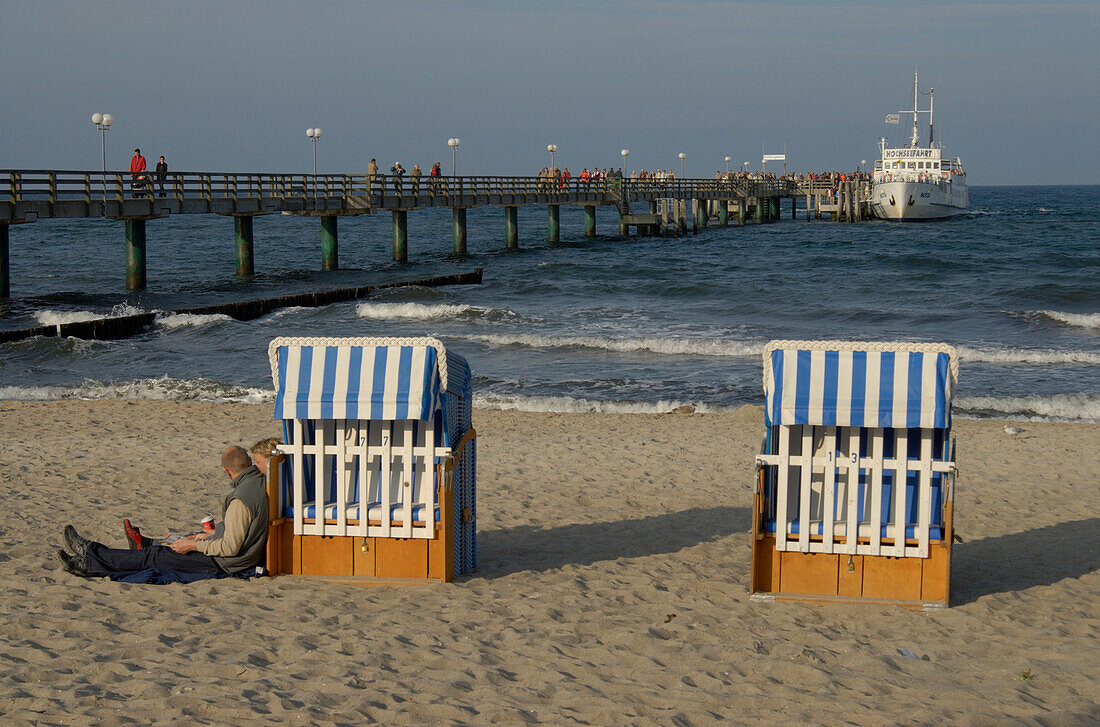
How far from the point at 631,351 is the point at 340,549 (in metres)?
13.3

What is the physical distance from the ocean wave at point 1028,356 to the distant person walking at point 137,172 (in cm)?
1832

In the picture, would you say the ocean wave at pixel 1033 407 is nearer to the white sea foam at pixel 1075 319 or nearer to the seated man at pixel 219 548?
the white sea foam at pixel 1075 319

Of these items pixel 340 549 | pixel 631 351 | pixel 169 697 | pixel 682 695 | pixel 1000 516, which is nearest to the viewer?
pixel 169 697

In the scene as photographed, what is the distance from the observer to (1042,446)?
11867 mm

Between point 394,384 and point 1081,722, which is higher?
point 394,384

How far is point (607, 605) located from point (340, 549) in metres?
1.62

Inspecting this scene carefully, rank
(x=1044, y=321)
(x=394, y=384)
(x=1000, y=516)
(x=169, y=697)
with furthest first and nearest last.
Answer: (x=1044, y=321), (x=1000, y=516), (x=394, y=384), (x=169, y=697)

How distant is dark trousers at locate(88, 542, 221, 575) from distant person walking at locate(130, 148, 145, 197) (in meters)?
21.2

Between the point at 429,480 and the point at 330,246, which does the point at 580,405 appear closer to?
the point at 429,480

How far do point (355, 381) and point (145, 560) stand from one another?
165 cm

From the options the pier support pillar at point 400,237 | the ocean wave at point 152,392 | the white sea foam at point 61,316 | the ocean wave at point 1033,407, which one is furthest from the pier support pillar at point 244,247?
the ocean wave at point 1033,407

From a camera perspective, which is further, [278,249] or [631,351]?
[278,249]

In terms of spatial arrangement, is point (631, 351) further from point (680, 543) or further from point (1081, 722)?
point (1081, 722)

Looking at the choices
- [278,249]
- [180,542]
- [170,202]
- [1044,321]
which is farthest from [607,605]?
[278,249]
